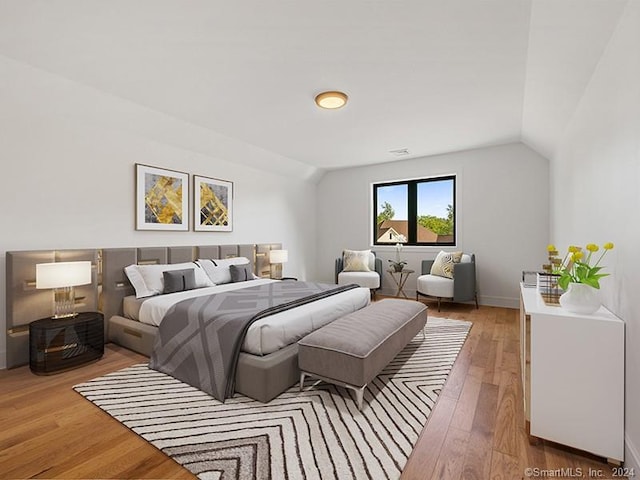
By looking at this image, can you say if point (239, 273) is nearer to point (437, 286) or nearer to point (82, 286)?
point (82, 286)

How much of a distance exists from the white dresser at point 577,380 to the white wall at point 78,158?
4060mm

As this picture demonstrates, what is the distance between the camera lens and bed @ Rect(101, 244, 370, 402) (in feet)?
7.16

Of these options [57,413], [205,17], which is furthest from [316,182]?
[57,413]

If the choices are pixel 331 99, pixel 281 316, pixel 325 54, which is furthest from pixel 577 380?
pixel 331 99

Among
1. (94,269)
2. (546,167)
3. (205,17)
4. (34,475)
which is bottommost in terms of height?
(34,475)

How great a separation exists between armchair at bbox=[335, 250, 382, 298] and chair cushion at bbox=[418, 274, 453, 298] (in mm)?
874

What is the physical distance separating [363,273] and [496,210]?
2447 mm

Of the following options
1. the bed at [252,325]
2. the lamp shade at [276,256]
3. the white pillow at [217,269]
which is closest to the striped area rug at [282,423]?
the bed at [252,325]

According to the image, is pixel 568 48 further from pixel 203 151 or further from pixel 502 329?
pixel 203 151

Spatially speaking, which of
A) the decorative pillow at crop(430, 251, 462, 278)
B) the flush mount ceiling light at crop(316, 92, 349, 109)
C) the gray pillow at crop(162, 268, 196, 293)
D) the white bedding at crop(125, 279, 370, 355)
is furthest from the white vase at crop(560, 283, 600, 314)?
the gray pillow at crop(162, 268, 196, 293)

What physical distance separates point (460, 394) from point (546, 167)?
4070mm

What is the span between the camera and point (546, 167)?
185 inches

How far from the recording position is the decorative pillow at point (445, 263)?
16.4ft

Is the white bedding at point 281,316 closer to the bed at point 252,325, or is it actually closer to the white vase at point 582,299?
the bed at point 252,325
